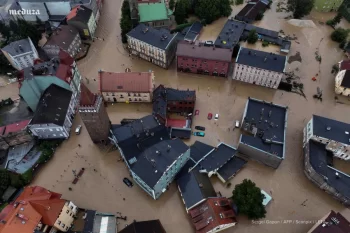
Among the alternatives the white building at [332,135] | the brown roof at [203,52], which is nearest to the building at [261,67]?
the brown roof at [203,52]

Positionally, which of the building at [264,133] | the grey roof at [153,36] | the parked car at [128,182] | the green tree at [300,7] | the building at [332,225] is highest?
the green tree at [300,7]

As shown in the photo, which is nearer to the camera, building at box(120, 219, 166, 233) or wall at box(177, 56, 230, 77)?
building at box(120, 219, 166, 233)

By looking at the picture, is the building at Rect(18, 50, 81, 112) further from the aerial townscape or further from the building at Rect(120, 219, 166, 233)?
the building at Rect(120, 219, 166, 233)

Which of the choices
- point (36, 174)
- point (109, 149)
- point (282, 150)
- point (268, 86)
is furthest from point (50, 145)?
point (268, 86)

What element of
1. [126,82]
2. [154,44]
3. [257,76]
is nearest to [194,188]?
[126,82]

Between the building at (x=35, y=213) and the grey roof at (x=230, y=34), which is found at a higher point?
the grey roof at (x=230, y=34)

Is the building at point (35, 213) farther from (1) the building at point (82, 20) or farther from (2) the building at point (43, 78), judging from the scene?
(1) the building at point (82, 20)

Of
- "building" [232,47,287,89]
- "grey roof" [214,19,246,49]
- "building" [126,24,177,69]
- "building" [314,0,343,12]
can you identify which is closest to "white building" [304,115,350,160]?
"building" [232,47,287,89]
